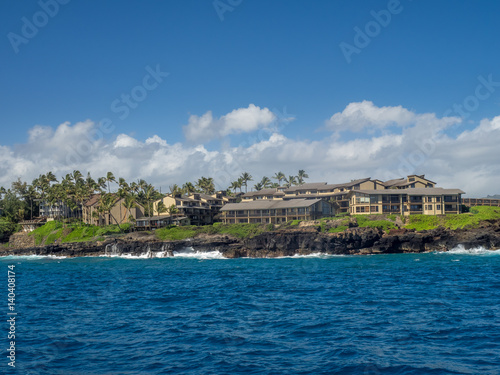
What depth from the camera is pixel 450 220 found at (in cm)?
10325

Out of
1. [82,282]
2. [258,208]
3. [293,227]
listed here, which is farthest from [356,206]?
[82,282]

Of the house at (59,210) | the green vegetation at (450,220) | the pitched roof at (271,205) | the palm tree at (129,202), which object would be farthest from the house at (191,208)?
the green vegetation at (450,220)

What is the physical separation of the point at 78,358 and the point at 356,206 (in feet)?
339

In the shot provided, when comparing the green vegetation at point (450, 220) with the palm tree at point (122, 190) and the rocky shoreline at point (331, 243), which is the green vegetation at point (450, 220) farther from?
the palm tree at point (122, 190)

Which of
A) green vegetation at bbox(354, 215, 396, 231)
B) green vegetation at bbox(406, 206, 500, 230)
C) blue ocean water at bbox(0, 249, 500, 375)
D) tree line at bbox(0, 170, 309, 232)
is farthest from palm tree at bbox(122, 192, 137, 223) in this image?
green vegetation at bbox(406, 206, 500, 230)

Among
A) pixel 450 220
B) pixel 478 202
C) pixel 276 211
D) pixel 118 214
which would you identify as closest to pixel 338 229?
pixel 276 211

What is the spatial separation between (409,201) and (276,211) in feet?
122

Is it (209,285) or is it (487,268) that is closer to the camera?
(209,285)

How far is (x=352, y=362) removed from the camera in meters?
21.7

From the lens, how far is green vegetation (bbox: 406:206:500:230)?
100562 mm

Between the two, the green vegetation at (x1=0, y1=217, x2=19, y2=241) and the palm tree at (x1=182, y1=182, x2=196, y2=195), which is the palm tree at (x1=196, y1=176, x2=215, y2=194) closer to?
the palm tree at (x1=182, y1=182, x2=196, y2=195)

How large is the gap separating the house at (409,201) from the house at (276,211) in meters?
Result: 9.92

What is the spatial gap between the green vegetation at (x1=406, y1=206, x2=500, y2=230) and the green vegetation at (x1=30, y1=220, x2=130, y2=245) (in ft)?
269

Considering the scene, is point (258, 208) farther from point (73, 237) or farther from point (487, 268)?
point (487, 268)
